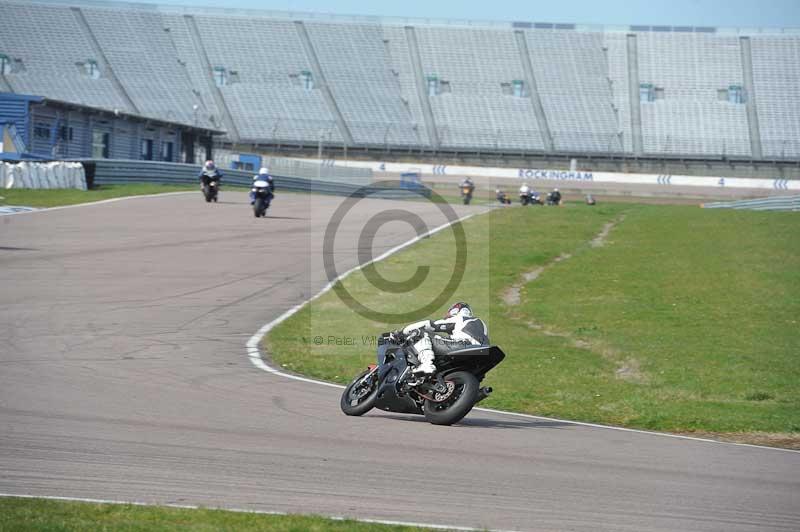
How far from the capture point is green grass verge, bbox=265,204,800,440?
1262 cm

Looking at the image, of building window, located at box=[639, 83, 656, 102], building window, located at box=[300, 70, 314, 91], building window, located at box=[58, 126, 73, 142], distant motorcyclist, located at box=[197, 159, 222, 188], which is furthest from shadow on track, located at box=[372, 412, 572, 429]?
building window, located at box=[639, 83, 656, 102]

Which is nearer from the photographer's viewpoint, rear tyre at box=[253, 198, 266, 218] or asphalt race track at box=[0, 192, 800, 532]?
asphalt race track at box=[0, 192, 800, 532]

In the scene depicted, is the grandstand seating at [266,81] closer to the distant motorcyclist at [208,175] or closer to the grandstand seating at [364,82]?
the grandstand seating at [364,82]

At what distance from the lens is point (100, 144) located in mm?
52938

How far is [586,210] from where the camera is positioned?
44.2 metres

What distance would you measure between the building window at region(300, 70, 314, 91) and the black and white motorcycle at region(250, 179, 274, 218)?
145 ft

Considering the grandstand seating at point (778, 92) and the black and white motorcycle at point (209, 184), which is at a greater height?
the grandstand seating at point (778, 92)

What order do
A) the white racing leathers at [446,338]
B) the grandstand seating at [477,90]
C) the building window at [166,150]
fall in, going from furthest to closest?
the grandstand seating at [477,90], the building window at [166,150], the white racing leathers at [446,338]

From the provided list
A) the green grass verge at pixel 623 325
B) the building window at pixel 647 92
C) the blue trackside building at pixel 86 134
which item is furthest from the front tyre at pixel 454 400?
the building window at pixel 647 92

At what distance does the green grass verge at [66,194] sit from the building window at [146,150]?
47.0ft

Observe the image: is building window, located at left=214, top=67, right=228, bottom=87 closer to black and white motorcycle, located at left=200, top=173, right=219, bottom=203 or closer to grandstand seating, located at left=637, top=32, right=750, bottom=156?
grandstand seating, located at left=637, top=32, right=750, bottom=156

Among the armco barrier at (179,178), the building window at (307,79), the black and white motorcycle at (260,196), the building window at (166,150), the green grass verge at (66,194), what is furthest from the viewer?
the building window at (307,79)

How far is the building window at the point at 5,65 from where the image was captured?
68438 mm

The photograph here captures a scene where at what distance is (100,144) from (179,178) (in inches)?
374
